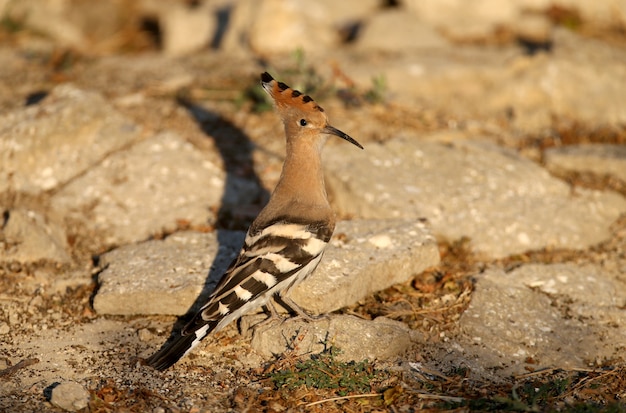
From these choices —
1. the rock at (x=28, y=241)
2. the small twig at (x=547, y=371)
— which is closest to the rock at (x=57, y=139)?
the rock at (x=28, y=241)

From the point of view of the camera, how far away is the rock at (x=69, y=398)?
3164mm

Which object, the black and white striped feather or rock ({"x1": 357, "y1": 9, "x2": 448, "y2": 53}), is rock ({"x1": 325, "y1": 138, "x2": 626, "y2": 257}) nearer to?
the black and white striped feather

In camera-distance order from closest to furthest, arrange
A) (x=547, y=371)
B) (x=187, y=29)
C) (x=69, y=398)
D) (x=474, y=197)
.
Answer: (x=69, y=398) < (x=547, y=371) < (x=474, y=197) < (x=187, y=29)

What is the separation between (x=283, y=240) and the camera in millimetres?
3742

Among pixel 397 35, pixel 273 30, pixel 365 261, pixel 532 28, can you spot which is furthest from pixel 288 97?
pixel 532 28

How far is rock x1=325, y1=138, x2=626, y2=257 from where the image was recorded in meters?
4.64

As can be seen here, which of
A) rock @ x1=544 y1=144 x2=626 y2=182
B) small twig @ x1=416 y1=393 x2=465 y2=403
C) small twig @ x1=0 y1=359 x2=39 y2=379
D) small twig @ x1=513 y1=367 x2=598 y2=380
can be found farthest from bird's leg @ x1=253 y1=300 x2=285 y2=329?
rock @ x1=544 y1=144 x2=626 y2=182

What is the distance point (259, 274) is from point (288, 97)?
0.94 m

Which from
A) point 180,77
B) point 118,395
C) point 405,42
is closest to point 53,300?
point 118,395

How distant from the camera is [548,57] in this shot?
6320 millimetres

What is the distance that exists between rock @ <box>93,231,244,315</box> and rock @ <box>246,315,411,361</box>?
0.44 metres

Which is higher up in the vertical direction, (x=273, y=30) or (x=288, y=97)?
(x=288, y=97)

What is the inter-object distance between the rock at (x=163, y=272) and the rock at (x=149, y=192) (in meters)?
0.33

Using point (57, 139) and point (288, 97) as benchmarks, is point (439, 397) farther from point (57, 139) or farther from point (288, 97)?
point (57, 139)
